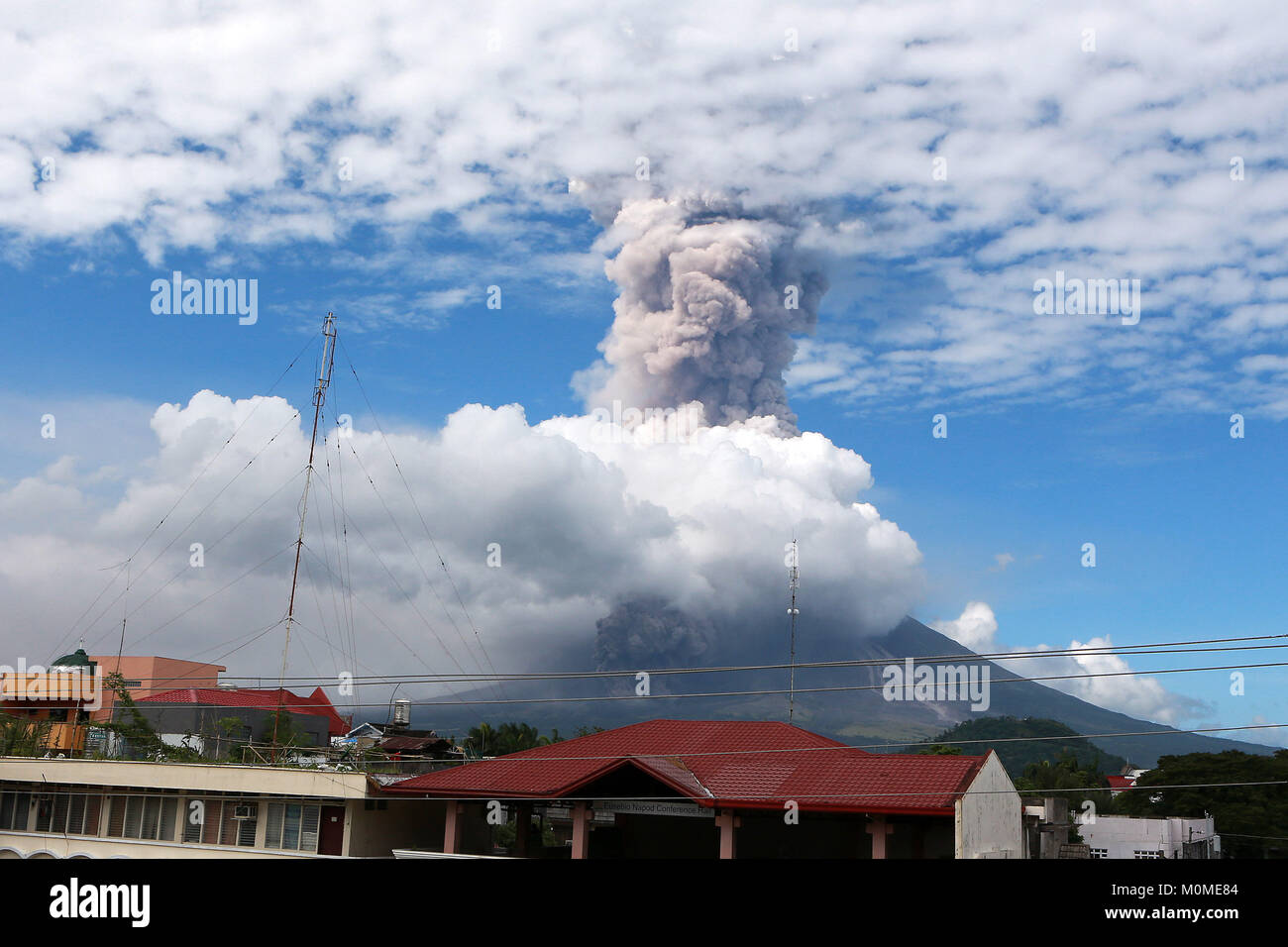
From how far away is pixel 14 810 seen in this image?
3756 centimetres

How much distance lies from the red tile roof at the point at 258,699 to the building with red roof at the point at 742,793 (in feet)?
129

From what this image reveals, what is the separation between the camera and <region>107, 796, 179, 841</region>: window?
1340 inches

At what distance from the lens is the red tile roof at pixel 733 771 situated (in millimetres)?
26094

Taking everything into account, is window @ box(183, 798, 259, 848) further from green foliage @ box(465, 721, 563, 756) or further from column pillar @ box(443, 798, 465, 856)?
green foliage @ box(465, 721, 563, 756)

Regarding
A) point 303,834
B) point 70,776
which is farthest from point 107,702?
point 303,834

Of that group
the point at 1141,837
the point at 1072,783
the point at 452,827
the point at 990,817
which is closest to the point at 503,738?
the point at 1072,783

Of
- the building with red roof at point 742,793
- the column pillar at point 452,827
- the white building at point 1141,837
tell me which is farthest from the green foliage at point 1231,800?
the column pillar at point 452,827

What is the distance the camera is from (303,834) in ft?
105

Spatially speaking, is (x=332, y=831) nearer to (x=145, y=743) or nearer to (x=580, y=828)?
(x=580, y=828)

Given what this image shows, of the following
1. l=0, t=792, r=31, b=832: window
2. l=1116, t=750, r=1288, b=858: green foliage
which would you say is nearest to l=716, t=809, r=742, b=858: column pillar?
l=0, t=792, r=31, b=832: window

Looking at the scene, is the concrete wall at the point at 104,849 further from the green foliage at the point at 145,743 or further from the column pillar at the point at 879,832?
the column pillar at the point at 879,832

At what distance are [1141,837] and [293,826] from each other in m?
48.9
